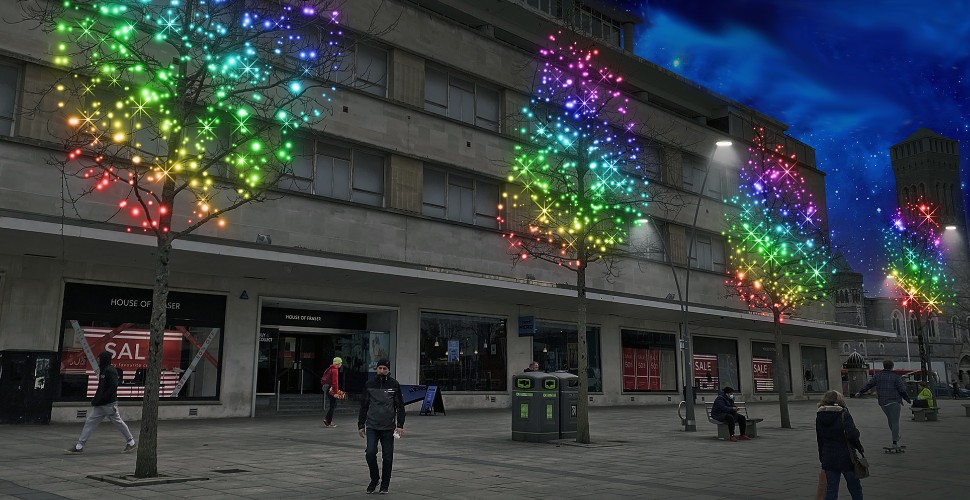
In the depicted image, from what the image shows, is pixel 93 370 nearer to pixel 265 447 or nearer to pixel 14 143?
pixel 14 143

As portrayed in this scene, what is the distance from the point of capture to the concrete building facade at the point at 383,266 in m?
17.4

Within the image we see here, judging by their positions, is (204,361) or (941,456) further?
(204,361)

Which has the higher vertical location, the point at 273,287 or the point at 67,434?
the point at 273,287

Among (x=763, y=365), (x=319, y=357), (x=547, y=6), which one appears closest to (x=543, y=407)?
(x=319, y=357)

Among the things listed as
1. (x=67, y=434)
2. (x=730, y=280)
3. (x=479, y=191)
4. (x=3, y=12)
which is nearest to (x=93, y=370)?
(x=67, y=434)

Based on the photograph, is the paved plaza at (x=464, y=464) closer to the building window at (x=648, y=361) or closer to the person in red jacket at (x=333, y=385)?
the person in red jacket at (x=333, y=385)

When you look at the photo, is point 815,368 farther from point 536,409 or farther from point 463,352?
point 536,409

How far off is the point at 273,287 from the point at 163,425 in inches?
208

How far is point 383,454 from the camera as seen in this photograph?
9.07 meters

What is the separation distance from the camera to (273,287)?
852 inches

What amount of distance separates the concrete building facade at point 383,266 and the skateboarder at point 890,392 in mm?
10251

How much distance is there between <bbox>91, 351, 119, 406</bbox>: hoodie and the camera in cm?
1211

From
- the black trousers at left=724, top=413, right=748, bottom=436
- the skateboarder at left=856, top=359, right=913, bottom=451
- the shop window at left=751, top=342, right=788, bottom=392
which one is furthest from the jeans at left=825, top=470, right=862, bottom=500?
the shop window at left=751, top=342, right=788, bottom=392

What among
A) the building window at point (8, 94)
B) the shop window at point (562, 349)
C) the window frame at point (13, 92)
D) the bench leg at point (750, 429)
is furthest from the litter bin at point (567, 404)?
the building window at point (8, 94)
